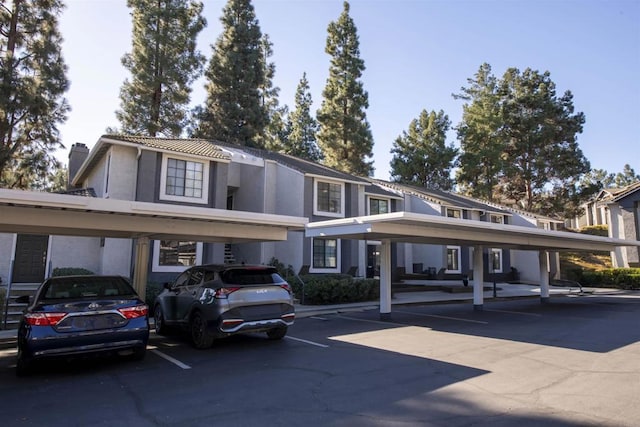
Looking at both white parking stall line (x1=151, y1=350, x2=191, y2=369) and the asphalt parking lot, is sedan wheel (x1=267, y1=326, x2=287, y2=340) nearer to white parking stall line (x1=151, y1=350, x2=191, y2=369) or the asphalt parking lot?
the asphalt parking lot

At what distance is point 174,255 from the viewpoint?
18.2 metres

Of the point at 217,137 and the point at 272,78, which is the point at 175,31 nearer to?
the point at 217,137

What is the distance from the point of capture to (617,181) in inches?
2990

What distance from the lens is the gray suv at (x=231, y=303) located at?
8219 millimetres

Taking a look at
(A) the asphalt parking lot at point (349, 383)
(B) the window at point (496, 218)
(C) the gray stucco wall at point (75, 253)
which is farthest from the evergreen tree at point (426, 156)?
(A) the asphalt parking lot at point (349, 383)

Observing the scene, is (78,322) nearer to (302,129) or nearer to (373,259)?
(373,259)

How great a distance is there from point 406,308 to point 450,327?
5.42 meters

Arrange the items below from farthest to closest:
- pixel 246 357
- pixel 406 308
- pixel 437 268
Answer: pixel 437 268
pixel 406 308
pixel 246 357

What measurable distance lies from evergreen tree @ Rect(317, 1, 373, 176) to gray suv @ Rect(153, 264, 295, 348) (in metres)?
30.6


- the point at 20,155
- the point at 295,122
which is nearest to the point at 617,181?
the point at 295,122

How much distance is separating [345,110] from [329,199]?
60.5ft

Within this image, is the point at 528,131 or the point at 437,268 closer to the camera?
the point at 437,268

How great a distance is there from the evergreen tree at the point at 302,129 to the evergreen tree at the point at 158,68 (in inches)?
604

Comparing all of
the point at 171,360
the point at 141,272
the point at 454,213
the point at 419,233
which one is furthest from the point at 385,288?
the point at 454,213
